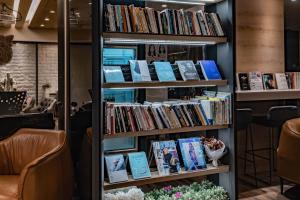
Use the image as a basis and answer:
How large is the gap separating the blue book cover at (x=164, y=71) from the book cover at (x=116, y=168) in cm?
80

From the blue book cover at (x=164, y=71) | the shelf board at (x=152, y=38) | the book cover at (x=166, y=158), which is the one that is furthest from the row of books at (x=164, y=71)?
the book cover at (x=166, y=158)

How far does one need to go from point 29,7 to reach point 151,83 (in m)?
3.22

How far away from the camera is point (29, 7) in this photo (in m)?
4.95

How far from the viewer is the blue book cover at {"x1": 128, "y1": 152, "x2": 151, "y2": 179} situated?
2697 millimetres

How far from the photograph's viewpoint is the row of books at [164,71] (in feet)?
8.71

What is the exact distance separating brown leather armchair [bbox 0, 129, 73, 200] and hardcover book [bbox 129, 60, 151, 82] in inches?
39.5

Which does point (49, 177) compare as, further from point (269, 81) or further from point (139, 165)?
point (269, 81)

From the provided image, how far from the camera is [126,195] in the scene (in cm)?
272

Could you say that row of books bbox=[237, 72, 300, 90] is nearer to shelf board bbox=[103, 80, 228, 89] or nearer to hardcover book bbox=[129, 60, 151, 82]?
shelf board bbox=[103, 80, 228, 89]

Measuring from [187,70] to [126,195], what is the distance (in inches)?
49.6

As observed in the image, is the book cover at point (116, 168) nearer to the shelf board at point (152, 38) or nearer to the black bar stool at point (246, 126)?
the shelf board at point (152, 38)

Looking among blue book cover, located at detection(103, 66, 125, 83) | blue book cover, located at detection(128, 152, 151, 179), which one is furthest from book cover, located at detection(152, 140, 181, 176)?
blue book cover, located at detection(103, 66, 125, 83)

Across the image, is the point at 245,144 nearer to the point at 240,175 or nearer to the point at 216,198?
the point at 240,175

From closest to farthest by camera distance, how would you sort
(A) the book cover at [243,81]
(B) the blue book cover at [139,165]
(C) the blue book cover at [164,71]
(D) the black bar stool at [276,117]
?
(B) the blue book cover at [139,165]
(C) the blue book cover at [164,71]
(D) the black bar stool at [276,117]
(A) the book cover at [243,81]
